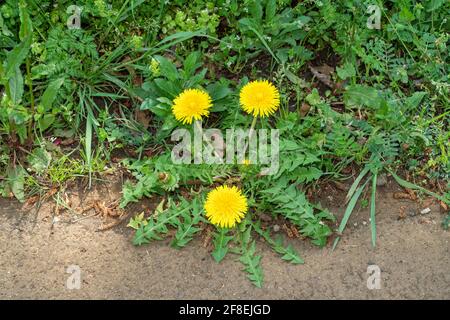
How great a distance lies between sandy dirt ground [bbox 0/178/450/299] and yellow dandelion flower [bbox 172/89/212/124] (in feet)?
1.97

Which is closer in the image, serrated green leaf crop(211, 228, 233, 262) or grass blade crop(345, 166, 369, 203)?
serrated green leaf crop(211, 228, 233, 262)

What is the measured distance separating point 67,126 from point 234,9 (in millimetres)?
1130

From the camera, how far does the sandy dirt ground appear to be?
2955mm

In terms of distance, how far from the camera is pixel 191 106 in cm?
321

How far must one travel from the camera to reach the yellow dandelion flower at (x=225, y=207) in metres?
3.03

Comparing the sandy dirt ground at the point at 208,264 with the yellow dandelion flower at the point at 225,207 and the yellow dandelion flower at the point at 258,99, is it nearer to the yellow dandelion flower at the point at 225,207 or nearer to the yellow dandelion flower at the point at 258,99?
the yellow dandelion flower at the point at 225,207

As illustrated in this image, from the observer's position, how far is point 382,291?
2934 millimetres

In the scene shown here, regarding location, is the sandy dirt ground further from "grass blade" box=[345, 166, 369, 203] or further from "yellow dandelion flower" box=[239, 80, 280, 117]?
"yellow dandelion flower" box=[239, 80, 280, 117]

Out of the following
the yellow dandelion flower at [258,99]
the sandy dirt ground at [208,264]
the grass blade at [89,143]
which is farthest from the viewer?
the grass blade at [89,143]

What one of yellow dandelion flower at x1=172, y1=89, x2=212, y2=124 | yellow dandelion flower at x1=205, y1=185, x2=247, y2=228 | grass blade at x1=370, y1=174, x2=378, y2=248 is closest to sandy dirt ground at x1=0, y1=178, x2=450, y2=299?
grass blade at x1=370, y1=174, x2=378, y2=248

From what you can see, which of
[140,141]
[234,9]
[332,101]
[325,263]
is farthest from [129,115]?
[325,263]

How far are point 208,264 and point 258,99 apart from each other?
83cm

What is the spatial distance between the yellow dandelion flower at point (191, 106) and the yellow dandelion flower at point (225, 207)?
0.39 m

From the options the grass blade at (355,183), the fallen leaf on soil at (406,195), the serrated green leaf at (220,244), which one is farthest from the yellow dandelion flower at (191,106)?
the fallen leaf on soil at (406,195)
